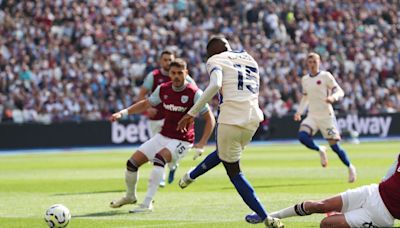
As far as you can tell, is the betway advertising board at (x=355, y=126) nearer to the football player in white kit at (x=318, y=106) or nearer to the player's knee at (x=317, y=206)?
the football player in white kit at (x=318, y=106)

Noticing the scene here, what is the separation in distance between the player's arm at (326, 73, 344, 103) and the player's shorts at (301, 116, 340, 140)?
642 millimetres

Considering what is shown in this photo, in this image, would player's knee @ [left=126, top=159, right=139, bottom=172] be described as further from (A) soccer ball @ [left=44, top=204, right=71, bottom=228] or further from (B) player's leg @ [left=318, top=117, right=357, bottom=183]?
(B) player's leg @ [left=318, top=117, right=357, bottom=183]

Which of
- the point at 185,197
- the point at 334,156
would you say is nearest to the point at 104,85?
the point at 334,156

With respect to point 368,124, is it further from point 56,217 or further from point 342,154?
point 56,217

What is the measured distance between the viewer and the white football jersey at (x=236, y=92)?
1149 centimetres

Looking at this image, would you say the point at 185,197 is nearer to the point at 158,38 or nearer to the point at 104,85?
the point at 104,85

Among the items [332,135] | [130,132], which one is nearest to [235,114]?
[332,135]

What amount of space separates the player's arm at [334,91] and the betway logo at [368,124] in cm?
2023

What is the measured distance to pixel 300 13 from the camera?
46.5 m

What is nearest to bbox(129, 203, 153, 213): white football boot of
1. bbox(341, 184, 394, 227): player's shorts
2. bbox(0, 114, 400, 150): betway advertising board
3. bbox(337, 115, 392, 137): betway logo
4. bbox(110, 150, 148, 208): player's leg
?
bbox(110, 150, 148, 208): player's leg

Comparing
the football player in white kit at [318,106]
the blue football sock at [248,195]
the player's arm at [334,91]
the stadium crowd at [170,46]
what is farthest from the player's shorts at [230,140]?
the stadium crowd at [170,46]

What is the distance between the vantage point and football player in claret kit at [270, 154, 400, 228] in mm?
9594

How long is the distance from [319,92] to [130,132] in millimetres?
17311

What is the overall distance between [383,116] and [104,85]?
1240 cm
